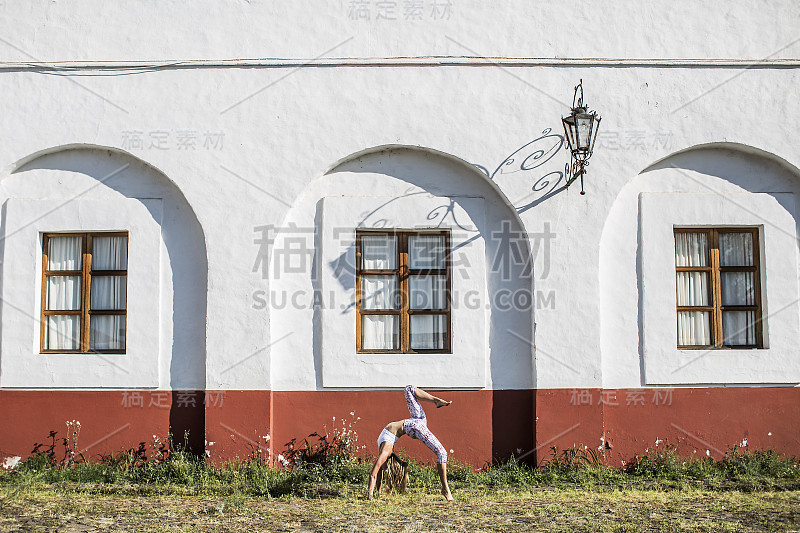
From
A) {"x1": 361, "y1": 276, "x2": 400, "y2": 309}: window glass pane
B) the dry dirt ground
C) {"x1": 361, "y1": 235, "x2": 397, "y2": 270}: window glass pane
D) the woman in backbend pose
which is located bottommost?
the dry dirt ground

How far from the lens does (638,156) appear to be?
29.2 ft

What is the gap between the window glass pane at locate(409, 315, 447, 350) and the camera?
8.97 metres

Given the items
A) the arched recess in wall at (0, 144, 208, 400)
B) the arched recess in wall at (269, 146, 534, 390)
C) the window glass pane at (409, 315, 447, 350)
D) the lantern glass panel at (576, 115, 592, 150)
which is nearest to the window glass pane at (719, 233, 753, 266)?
the lantern glass panel at (576, 115, 592, 150)

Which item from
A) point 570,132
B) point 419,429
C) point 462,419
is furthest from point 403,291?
point 570,132

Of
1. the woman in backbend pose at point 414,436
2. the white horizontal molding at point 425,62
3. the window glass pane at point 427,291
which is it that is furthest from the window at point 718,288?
the woman in backbend pose at point 414,436

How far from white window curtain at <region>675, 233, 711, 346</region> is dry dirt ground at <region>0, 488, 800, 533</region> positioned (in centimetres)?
184

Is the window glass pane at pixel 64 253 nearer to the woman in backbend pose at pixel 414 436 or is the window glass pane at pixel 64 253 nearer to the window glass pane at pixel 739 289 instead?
the woman in backbend pose at pixel 414 436

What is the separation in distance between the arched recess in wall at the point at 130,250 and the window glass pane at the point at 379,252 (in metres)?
1.88

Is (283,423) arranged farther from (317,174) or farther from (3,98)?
(3,98)

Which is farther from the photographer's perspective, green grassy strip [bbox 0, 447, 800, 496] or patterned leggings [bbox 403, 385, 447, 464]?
green grassy strip [bbox 0, 447, 800, 496]

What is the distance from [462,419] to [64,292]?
4.93 meters

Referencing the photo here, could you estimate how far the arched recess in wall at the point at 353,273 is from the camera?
880 cm

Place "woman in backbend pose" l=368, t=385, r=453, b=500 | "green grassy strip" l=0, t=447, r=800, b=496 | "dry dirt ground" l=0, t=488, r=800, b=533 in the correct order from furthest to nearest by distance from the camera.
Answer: "green grassy strip" l=0, t=447, r=800, b=496
"woman in backbend pose" l=368, t=385, r=453, b=500
"dry dirt ground" l=0, t=488, r=800, b=533

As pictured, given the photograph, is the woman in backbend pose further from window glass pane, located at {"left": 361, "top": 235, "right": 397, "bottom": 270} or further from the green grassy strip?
window glass pane, located at {"left": 361, "top": 235, "right": 397, "bottom": 270}
